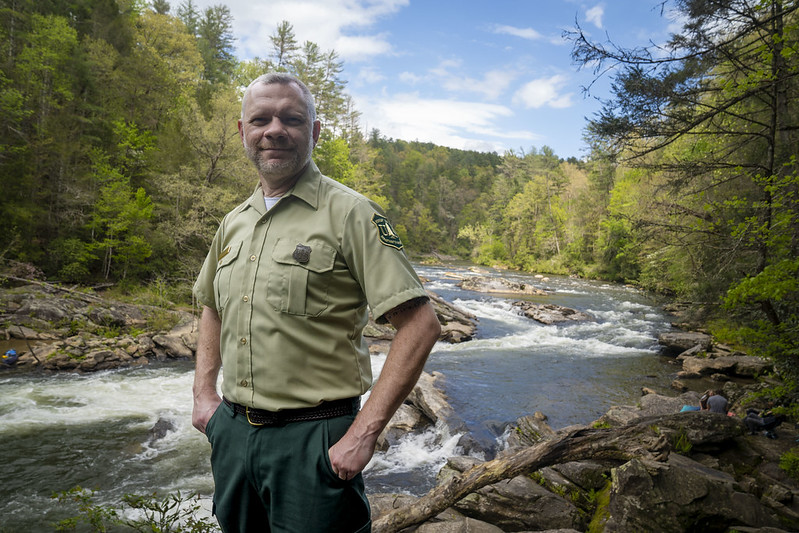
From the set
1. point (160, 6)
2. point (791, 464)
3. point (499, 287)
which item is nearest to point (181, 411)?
point (791, 464)

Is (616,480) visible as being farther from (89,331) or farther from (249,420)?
(89,331)

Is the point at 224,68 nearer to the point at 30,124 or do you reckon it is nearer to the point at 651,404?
the point at 30,124

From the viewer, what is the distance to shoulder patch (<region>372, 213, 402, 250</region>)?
1474 millimetres

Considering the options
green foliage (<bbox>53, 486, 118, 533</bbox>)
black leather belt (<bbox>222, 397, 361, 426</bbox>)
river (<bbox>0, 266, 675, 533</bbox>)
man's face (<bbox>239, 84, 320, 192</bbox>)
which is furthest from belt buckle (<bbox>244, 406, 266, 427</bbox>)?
river (<bbox>0, 266, 675, 533</bbox>)

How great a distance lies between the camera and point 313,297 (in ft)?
5.02

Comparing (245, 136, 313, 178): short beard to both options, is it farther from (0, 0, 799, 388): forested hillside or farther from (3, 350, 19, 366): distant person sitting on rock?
(3, 350, 19, 366): distant person sitting on rock

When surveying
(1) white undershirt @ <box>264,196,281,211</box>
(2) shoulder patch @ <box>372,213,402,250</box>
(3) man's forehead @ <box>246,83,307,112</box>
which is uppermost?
(3) man's forehead @ <box>246,83,307,112</box>

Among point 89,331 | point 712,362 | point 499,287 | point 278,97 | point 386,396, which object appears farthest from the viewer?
point 499,287

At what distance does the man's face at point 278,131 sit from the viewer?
168 centimetres

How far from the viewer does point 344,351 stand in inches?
60.1

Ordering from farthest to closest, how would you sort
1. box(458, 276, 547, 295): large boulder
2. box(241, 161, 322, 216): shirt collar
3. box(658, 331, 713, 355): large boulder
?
box(458, 276, 547, 295): large boulder, box(658, 331, 713, 355): large boulder, box(241, 161, 322, 216): shirt collar

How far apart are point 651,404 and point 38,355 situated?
1318 centimetres

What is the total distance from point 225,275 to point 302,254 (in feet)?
→ 1.43

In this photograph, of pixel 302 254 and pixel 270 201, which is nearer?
pixel 302 254
